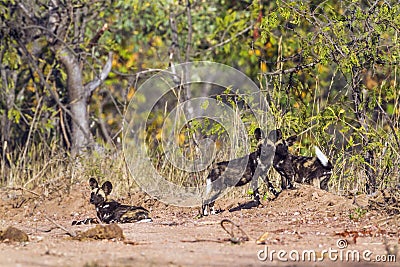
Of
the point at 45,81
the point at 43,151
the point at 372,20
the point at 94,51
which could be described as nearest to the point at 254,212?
the point at 372,20

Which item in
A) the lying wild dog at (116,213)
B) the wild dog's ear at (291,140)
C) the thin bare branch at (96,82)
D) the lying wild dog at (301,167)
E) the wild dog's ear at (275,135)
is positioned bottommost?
the lying wild dog at (116,213)

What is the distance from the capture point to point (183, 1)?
1280 cm

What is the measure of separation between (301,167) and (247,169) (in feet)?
1.71

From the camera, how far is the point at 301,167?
22.8 feet

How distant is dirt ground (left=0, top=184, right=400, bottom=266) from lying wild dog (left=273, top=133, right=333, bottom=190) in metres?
0.15

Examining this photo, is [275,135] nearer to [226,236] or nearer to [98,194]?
[98,194]

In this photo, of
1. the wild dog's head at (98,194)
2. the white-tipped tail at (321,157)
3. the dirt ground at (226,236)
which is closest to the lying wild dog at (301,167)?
the white-tipped tail at (321,157)

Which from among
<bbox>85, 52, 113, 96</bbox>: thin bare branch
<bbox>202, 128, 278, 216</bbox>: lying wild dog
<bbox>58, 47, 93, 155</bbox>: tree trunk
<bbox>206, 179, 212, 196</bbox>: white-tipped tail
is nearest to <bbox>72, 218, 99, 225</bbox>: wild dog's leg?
<bbox>202, 128, 278, 216</bbox>: lying wild dog

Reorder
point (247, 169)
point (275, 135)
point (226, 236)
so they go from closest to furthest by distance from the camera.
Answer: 1. point (226, 236)
2. point (247, 169)
3. point (275, 135)

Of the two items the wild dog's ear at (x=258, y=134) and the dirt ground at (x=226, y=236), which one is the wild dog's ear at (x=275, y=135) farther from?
the dirt ground at (x=226, y=236)

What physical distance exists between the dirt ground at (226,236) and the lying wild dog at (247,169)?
184 mm

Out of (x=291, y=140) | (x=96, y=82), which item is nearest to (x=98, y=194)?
(x=291, y=140)

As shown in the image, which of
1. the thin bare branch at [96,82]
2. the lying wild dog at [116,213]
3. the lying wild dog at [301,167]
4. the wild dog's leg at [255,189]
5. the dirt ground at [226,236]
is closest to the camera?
the dirt ground at [226,236]

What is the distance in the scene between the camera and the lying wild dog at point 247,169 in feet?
22.7
